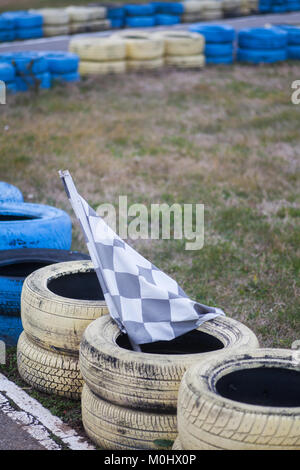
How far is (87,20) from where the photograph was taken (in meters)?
20.4

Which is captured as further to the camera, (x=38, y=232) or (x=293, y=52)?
(x=293, y=52)

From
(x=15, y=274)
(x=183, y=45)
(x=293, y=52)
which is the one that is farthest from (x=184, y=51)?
(x=15, y=274)

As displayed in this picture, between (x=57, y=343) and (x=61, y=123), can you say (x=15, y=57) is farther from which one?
(x=57, y=343)

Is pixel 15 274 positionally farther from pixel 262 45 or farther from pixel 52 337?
pixel 262 45

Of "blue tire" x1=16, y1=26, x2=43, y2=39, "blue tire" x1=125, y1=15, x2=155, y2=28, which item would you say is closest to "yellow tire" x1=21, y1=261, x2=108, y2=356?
"blue tire" x1=16, y1=26, x2=43, y2=39

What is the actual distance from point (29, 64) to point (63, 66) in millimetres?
1022

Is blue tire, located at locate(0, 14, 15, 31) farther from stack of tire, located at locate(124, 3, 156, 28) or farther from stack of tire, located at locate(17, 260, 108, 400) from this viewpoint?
stack of tire, located at locate(17, 260, 108, 400)

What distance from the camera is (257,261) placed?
19.8ft

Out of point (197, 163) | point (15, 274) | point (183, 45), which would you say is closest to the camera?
point (15, 274)

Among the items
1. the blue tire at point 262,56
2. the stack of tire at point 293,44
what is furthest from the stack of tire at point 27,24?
the stack of tire at point 293,44

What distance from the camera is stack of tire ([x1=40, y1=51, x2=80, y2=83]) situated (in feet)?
43.5

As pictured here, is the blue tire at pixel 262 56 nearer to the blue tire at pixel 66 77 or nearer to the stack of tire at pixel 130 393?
the blue tire at pixel 66 77

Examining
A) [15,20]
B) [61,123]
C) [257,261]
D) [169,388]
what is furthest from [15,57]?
[169,388]
